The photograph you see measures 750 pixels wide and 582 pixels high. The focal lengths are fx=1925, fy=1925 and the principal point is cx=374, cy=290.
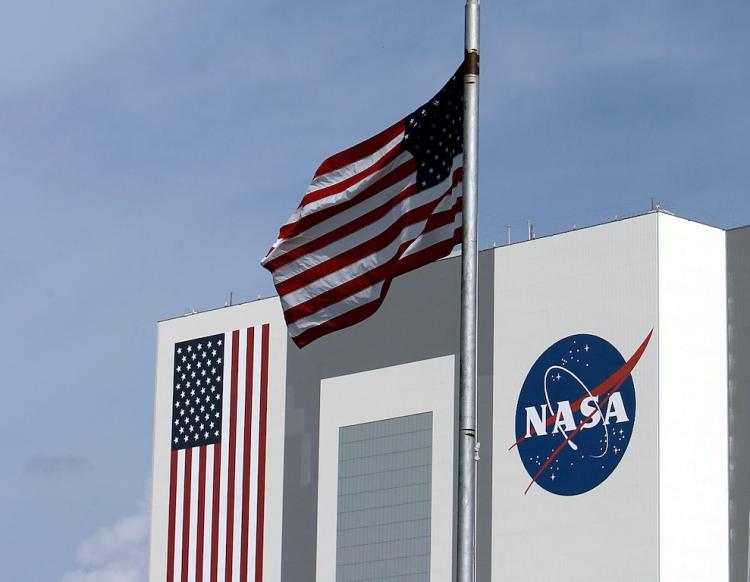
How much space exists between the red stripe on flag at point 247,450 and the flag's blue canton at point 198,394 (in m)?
1.97

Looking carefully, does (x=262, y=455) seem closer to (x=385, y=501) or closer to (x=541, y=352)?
(x=385, y=501)

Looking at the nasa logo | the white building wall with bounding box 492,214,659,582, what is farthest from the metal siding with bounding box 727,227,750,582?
the nasa logo

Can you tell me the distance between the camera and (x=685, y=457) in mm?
70062

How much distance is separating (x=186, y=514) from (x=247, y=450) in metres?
4.75

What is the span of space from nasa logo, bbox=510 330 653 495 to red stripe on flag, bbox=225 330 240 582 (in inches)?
700

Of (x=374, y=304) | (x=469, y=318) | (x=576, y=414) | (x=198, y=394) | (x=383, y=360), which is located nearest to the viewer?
(x=469, y=318)

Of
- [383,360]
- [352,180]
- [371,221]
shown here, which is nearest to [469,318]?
[371,221]

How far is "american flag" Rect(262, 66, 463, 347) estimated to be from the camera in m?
23.0

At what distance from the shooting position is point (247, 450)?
286 feet

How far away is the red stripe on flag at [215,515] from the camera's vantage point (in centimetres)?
8656

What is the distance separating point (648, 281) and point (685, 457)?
6617mm

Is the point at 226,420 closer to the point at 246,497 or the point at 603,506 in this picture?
the point at 246,497

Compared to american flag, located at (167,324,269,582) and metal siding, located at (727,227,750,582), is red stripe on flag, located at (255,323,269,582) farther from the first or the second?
metal siding, located at (727,227,750,582)

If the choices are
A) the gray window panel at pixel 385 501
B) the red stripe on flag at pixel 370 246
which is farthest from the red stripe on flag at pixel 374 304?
the gray window panel at pixel 385 501
